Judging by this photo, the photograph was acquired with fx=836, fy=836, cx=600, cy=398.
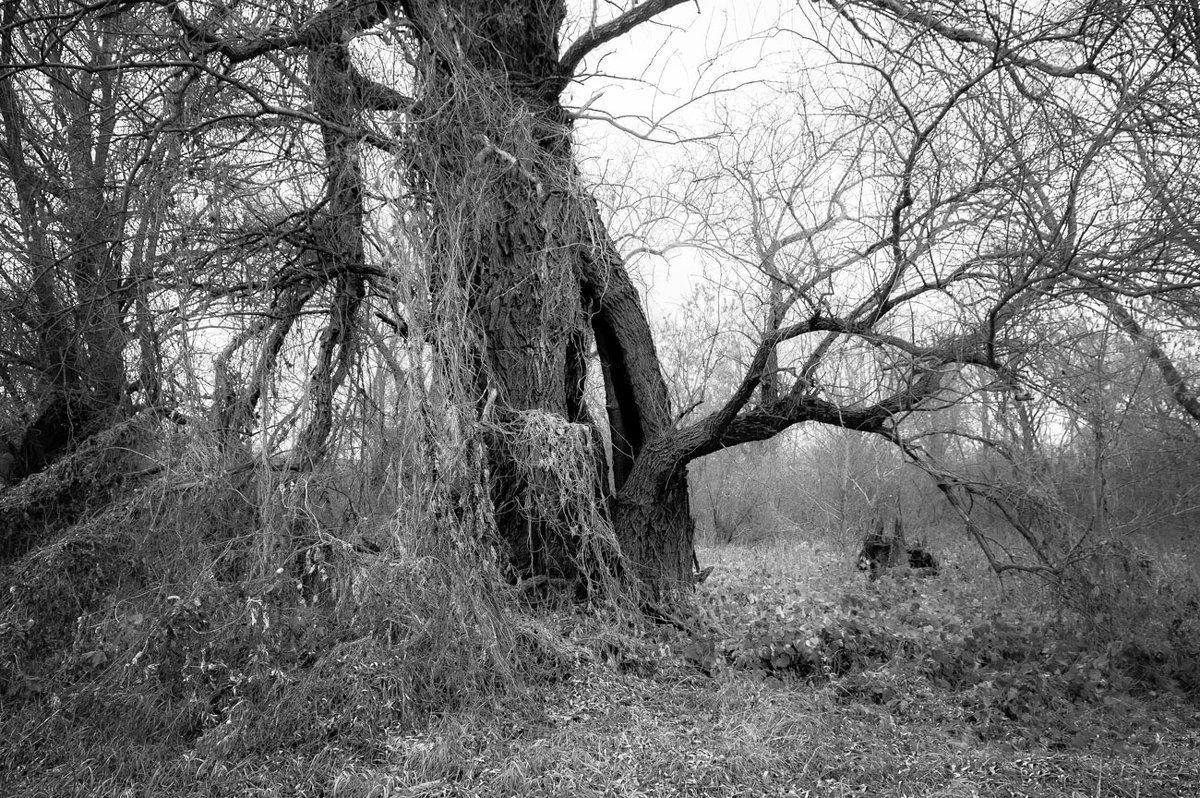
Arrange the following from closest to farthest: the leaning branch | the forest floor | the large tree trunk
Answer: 1. the forest floor
2. the large tree trunk
3. the leaning branch

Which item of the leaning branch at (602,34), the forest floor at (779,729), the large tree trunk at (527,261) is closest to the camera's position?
the forest floor at (779,729)

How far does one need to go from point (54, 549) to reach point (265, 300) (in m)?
2.13

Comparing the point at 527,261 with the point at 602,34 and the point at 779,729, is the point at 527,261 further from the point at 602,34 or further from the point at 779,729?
the point at 779,729

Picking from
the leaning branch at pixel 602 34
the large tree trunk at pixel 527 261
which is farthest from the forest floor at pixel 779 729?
the leaning branch at pixel 602 34

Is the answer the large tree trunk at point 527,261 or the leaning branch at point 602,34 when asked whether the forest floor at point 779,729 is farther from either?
the leaning branch at point 602,34

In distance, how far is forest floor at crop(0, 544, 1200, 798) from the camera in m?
4.32

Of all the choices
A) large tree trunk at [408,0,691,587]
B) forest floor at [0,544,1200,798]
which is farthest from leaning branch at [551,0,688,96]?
forest floor at [0,544,1200,798]

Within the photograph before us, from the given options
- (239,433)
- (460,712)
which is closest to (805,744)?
(460,712)

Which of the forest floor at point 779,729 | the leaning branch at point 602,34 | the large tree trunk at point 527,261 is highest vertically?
the leaning branch at point 602,34

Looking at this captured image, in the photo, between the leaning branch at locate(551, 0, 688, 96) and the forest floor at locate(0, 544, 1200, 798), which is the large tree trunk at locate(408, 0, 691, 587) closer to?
the leaning branch at locate(551, 0, 688, 96)

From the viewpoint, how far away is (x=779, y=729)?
4.82 m

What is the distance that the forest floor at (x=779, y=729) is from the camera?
14.2 feet

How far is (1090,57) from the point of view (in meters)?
4.84

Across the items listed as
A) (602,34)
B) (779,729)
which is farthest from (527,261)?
(779,729)
